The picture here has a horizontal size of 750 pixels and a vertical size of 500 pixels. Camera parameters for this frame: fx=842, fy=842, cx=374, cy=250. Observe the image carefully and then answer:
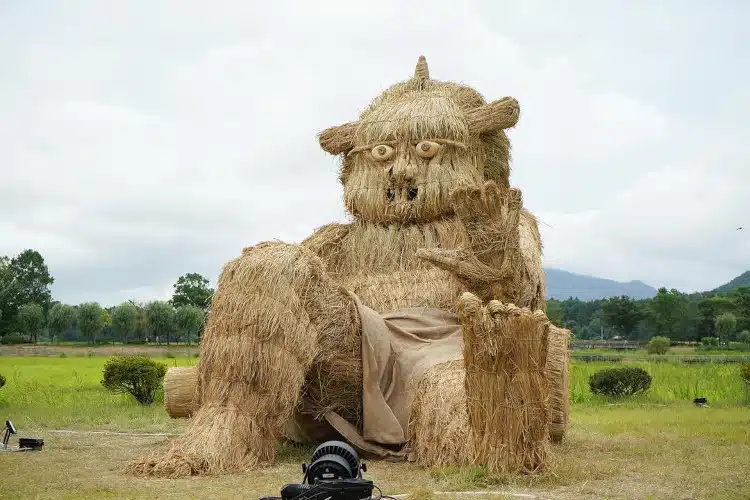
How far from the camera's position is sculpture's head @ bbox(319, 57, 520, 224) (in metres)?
7.98

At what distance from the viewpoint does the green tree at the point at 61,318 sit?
31.0 metres

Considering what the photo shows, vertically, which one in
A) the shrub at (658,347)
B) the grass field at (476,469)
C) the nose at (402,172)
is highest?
the nose at (402,172)

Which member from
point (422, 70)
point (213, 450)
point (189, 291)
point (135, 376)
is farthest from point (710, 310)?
point (213, 450)

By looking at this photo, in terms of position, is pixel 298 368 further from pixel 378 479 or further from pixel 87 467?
pixel 87 467

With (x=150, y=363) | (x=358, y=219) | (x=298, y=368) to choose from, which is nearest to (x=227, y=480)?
(x=298, y=368)

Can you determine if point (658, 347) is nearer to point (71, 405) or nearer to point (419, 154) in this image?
point (71, 405)

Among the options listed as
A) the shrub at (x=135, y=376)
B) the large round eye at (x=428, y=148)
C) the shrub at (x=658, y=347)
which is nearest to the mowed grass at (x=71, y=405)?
the shrub at (x=135, y=376)

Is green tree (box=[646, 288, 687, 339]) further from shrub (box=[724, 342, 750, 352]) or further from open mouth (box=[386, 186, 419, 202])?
open mouth (box=[386, 186, 419, 202])

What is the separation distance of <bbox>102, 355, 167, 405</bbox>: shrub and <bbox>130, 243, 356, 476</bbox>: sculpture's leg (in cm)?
594

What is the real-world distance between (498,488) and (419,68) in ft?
17.4

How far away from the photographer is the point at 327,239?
8203 mm

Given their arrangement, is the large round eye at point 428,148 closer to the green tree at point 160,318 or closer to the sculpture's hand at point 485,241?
the sculpture's hand at point 485,241

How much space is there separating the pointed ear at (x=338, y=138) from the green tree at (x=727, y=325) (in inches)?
1342

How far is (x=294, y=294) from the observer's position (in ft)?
19.7
